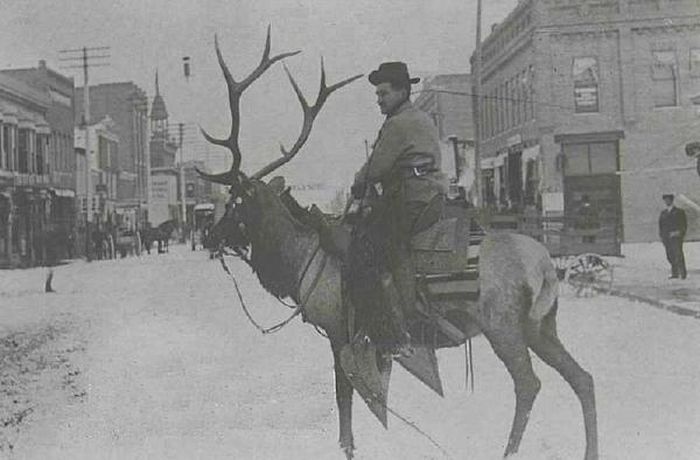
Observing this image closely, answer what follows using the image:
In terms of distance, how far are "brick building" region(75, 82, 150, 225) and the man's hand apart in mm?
692

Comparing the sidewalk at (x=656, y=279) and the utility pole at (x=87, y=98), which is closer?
the sidewalk at (x=656, y=279)

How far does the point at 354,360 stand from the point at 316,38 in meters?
0.94

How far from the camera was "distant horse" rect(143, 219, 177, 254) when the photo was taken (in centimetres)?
208

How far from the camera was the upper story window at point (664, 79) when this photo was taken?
6.83 feet

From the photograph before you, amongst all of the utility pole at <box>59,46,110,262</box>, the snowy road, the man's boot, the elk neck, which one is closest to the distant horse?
the snowy road

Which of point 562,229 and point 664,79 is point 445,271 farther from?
point 664,79

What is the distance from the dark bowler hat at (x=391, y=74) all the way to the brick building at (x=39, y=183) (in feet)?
3.11

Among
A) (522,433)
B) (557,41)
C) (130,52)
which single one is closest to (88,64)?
(130,52)

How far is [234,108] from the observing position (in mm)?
2008

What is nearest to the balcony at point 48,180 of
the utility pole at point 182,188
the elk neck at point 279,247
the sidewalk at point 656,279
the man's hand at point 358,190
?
the utility pole at point 182,188

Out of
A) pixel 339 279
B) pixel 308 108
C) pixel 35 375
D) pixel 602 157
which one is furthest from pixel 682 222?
pixel 35 375

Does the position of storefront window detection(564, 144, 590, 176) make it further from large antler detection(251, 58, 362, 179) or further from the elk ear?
the elk ear

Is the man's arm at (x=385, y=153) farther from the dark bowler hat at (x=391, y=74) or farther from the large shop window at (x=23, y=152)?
the large shop window at (x=23, y=152)

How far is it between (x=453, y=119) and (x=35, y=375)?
1438mm
